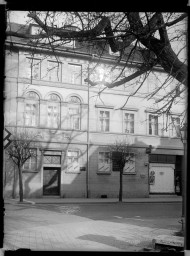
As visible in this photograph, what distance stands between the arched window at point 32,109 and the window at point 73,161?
2.79m

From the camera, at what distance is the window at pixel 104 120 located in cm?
2032

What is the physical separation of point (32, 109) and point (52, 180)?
161 inches

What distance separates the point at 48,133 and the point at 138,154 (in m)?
5.56

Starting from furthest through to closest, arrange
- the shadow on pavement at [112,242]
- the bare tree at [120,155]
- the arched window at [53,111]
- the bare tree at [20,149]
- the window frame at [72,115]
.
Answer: the window frame at [72,115], the arched window at [53,111], the bare tree at [120,155], the bare tree at [20,149], the shadow on pavement at [112,242]

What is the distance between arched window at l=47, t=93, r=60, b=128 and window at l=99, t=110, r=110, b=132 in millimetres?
2668

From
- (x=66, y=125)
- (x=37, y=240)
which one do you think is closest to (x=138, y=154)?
(x=66, y=125)

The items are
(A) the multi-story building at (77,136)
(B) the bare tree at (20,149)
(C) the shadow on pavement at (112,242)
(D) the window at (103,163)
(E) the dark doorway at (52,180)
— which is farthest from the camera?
(D) the window at (103,163)

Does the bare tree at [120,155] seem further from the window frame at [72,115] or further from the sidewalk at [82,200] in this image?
the window frame at [72,115]

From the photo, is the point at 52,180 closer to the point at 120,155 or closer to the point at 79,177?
the point at 79,177

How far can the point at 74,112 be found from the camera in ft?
65.0

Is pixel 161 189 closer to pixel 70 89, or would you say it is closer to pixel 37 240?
pixel 70 89

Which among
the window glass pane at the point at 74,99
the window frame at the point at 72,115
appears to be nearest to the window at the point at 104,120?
the window frame at the point at 72,115

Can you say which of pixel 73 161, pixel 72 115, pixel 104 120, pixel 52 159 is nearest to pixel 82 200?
pixel 73 161

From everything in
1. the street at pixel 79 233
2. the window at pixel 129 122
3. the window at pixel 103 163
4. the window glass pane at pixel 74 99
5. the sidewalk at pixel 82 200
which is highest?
the window glass pane at pixel 74 99
